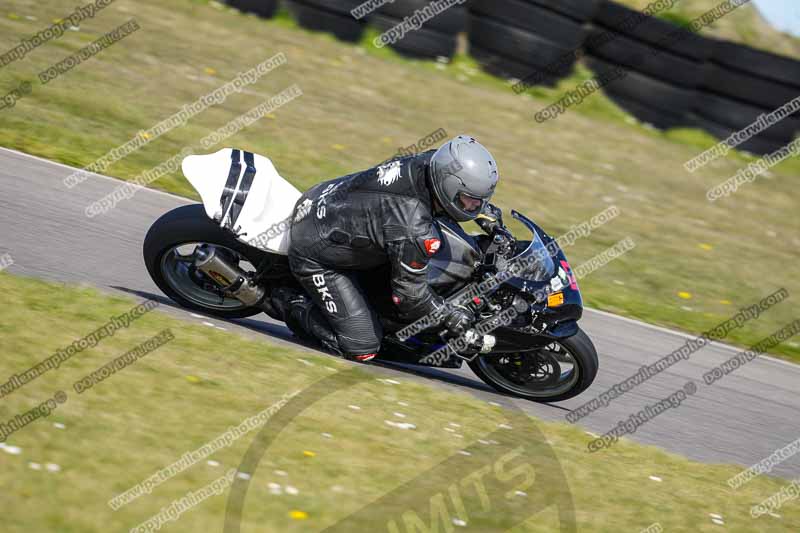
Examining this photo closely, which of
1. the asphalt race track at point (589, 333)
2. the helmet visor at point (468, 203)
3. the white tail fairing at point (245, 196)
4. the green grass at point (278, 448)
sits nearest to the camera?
the green grass at point (278, 448)

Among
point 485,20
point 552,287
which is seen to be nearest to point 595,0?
point 485,20

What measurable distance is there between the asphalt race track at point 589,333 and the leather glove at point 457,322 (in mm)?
766

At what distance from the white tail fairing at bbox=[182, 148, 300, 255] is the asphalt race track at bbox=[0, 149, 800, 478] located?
2.53ft

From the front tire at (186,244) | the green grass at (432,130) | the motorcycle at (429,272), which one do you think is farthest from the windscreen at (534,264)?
the green grass at (432,130)

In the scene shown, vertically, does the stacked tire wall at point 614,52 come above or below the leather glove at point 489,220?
below

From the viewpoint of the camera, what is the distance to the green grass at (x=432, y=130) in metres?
9.55

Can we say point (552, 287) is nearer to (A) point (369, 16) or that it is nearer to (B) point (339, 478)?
(B) point (339, 478)

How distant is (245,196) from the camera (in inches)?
231

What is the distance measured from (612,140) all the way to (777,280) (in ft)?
13.1

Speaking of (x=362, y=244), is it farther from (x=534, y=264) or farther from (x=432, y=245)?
(x=534, y=264)

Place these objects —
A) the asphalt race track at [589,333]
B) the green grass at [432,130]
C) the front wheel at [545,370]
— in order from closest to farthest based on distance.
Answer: the front wheel at [545,370]
the asphalt race track at [589,333]
the green grass at [432,130]

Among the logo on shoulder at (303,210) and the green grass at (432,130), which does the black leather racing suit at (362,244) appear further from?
the green grass at (432,130)

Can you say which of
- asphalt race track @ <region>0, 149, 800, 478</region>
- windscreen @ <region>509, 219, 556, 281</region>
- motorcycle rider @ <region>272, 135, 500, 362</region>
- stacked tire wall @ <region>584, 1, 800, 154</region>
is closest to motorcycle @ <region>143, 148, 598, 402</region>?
windscreen @ <region>509, 219, 556, 281</region>

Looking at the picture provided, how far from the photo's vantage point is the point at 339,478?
4.61 m
